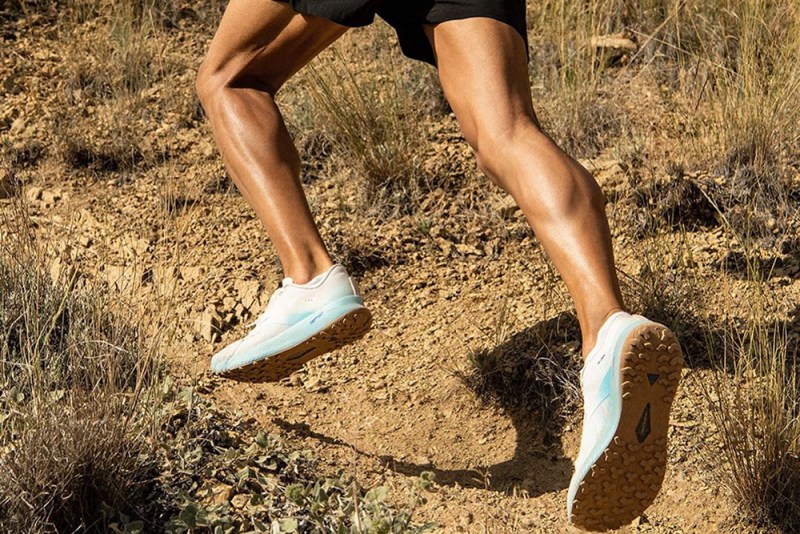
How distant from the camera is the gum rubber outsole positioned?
8.43ft

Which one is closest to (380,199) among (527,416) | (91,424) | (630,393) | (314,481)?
(527,416)

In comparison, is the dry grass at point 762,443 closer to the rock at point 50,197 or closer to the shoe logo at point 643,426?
the shoe logo at point 643,426

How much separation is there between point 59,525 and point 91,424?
25 cm

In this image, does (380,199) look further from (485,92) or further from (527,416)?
(485,92)

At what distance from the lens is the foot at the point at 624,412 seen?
217cm

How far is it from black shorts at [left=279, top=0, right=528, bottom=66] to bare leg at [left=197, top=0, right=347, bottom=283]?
10cm

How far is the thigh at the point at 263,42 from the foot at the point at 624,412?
1.07 m

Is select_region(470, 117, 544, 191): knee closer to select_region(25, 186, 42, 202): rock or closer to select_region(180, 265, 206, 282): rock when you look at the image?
select_region(180, 265, 206, 282): rock

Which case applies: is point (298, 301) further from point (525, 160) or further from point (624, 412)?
point (624, 412)

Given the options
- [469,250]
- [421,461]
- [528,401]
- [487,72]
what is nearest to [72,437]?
[421,461]

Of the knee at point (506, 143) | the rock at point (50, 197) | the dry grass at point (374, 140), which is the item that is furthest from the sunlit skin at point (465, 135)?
the rock at point (50, 197)

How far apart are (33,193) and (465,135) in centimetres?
255

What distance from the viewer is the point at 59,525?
257 centimetres

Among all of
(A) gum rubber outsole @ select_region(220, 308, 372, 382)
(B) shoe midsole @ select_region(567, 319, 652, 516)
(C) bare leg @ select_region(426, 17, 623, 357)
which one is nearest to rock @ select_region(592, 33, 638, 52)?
(C) bare leg @ select_region(426, 17, 623, 357)
